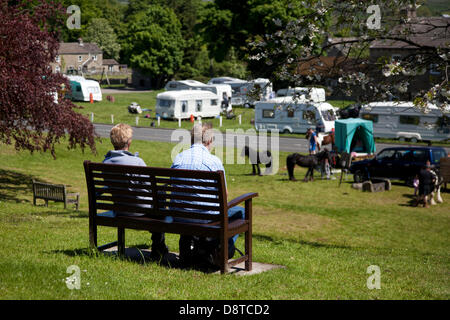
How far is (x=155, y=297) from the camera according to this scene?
5.02 metres

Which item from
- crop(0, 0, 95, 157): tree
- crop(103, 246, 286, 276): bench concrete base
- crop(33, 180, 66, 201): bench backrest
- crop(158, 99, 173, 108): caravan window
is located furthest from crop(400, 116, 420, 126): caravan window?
crop(103, 246, 286, 276): bench concrete base

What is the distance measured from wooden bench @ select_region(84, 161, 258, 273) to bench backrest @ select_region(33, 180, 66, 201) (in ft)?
31.1

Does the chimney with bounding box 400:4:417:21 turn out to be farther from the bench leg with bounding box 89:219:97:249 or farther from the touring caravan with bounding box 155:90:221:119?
the touring caravan with bounding box 155:90:221:119

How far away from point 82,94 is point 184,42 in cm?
2243

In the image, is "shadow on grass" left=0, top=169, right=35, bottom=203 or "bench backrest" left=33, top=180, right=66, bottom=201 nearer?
"bench backrest" left=33, top=180, right=66, bottom=201

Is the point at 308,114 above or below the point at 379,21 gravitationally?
below

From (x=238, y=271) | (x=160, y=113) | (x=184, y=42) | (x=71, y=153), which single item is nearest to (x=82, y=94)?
(x=160, y=113)

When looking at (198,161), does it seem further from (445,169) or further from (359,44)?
(445,169)

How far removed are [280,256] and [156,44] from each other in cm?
6721

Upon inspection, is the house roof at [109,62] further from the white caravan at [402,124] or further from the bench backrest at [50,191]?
the bench backrest at [50,191]

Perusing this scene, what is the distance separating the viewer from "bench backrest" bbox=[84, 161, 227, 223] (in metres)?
5.84

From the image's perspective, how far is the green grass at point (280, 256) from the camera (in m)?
5.30

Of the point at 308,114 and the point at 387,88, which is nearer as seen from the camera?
the point at 387,88

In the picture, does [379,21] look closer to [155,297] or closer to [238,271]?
[238,271]
